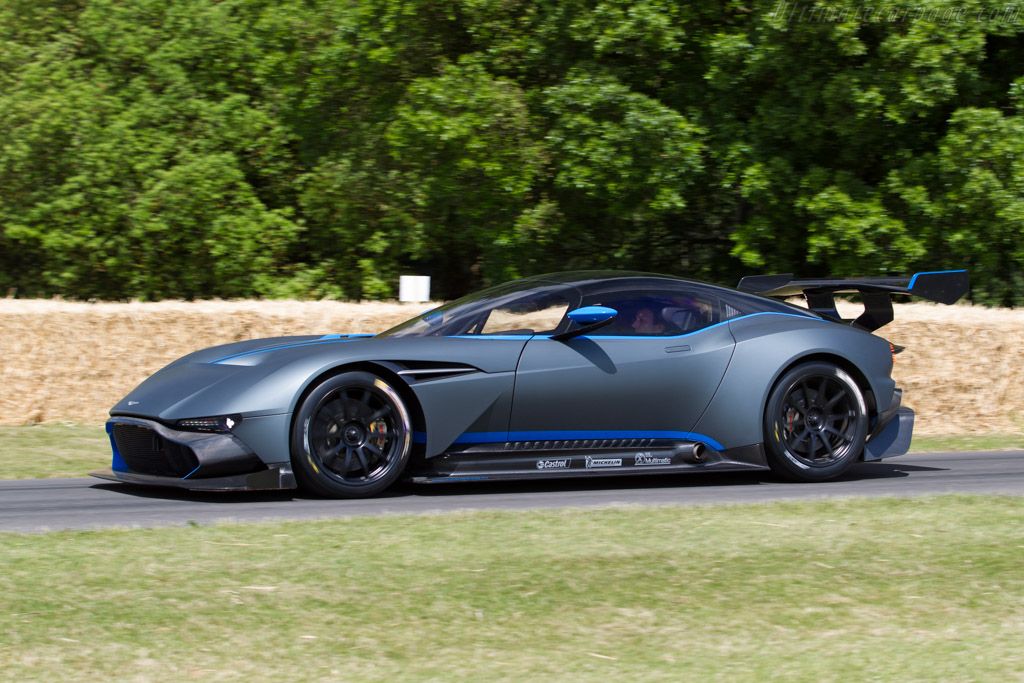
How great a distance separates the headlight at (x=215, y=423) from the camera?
275 inches

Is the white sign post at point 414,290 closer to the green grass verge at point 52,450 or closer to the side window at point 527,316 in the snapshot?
the green grass verge at point 52,450

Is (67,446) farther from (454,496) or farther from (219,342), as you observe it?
(454,496)

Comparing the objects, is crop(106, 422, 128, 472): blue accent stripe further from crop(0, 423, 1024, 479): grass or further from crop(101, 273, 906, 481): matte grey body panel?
crop(0, 423, 1024, 479): grass

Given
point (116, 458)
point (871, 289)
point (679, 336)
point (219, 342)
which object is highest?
point (871, 289)

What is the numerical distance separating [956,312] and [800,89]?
148 inches

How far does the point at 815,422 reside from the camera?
8.29 meters

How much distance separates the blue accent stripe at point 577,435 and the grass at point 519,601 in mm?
1159

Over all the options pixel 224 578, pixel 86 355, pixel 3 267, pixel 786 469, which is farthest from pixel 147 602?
pixel 3 267

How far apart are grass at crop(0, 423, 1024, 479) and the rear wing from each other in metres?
1.96

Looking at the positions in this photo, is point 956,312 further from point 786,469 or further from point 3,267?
point 3,267

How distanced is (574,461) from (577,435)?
15cm

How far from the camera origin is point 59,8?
19.5 metres

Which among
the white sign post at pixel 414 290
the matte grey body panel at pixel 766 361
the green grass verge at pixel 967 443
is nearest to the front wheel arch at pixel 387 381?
the matte grey body panel at pixel 766 361

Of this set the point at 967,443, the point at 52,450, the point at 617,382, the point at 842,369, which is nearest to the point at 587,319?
the point at 617,382
